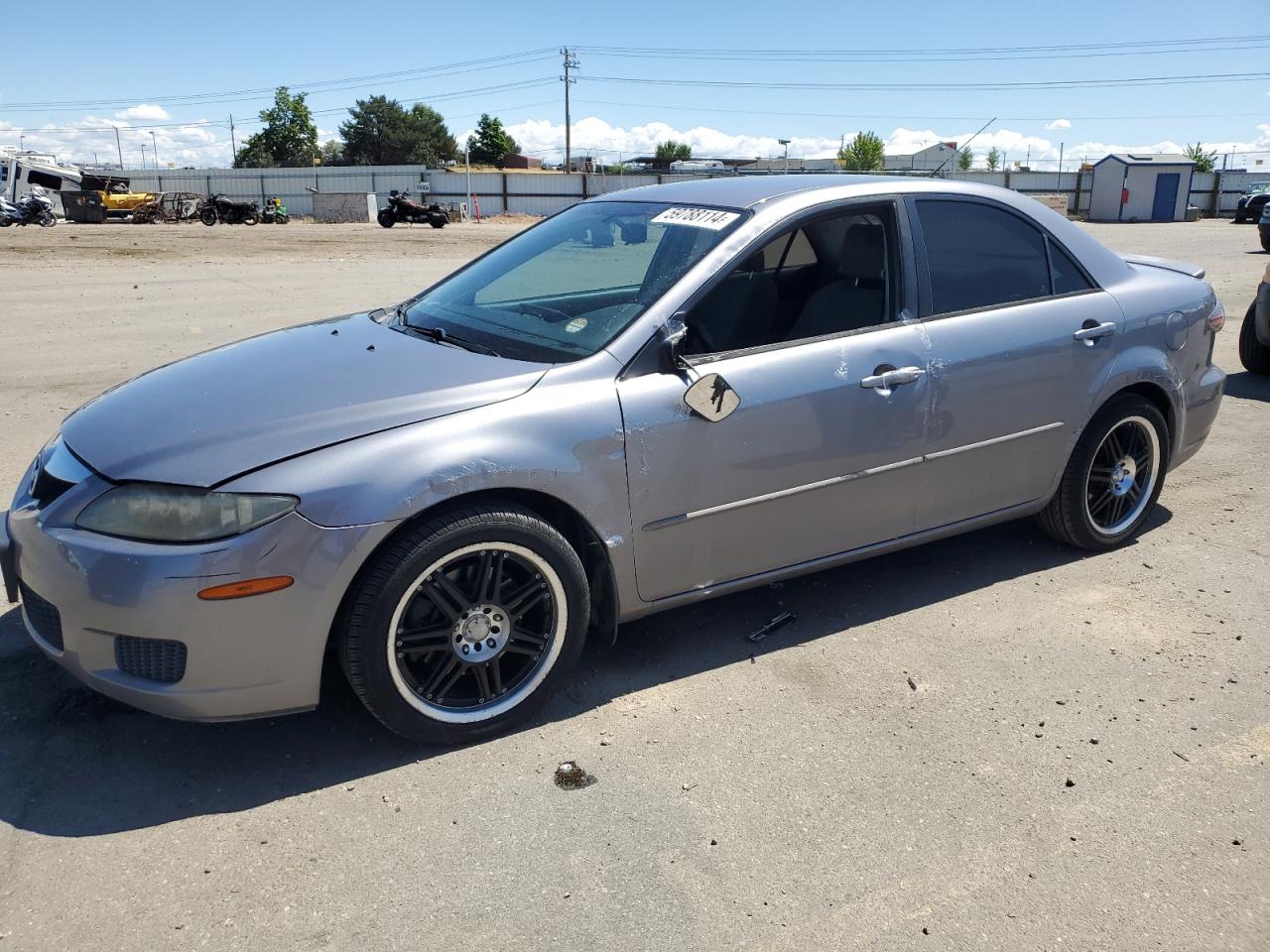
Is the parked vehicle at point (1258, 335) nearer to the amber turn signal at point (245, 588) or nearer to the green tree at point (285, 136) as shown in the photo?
the amber turn signal at point (245, 588)

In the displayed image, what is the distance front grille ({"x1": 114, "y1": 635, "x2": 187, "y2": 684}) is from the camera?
2.73 metres

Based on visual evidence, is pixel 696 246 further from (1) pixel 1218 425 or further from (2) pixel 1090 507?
(1) pixel 1218 425

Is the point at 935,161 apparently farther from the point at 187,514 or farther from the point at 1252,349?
the point at 187,514

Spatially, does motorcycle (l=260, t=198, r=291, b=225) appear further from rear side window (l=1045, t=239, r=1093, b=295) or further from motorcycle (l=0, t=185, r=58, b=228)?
rear side window (l=1045, t=239, r=1093, b=295)

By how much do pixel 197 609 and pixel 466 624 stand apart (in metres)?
0.75

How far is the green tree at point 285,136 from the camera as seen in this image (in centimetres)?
8900

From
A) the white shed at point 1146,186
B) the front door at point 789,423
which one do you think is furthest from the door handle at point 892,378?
the white shed at point 1146,186

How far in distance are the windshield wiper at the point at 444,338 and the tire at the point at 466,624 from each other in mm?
669

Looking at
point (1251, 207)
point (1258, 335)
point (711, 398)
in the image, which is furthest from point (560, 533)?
point (1251, 207)

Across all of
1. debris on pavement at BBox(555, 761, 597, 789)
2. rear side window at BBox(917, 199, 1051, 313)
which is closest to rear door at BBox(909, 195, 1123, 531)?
rear side window at BBox(917, 199, 1051, 313)

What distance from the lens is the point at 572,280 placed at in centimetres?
412

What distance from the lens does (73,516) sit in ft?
9.28

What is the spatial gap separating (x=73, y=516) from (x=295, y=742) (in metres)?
0.93

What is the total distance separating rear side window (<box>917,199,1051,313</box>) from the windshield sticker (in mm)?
856
